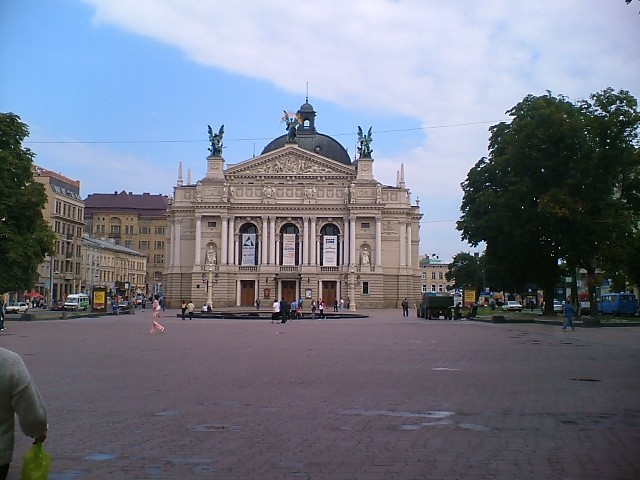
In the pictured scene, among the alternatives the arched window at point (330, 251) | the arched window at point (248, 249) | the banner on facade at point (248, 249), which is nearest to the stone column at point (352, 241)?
the arched window at point (330, 251)

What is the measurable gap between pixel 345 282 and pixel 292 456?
95.6 metres

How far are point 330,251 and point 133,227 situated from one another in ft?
217

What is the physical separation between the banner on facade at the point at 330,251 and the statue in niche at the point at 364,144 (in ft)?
42.2

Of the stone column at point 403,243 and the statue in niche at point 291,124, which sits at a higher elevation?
the statue in niche at point 291,124

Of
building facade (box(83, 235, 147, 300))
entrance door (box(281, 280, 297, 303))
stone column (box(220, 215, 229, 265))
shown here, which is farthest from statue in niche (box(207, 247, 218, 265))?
building facade (box(83, 235, 147, 300))

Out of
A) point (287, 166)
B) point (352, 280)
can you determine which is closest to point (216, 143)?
point (287, 166)

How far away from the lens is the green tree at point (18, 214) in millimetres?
52156

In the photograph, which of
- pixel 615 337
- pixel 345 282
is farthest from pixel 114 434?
pixel 345 282

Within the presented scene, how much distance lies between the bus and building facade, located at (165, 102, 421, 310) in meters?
35.0

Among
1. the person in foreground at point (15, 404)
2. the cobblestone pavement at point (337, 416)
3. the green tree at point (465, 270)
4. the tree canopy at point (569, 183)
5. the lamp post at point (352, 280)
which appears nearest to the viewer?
the person in foreground at point (15, 404)

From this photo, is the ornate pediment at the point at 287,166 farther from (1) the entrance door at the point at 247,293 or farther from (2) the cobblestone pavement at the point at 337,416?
(2) the cobblestone pavement at the point at 337,416

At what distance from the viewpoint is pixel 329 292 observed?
105062mm

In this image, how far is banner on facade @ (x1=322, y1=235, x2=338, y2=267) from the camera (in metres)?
106

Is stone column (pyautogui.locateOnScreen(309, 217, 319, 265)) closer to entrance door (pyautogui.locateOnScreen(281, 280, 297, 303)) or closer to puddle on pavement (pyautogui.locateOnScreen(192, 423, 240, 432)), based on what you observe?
entrance door (pyautogui.locateOnScreen(281, 280, 297, 303))
